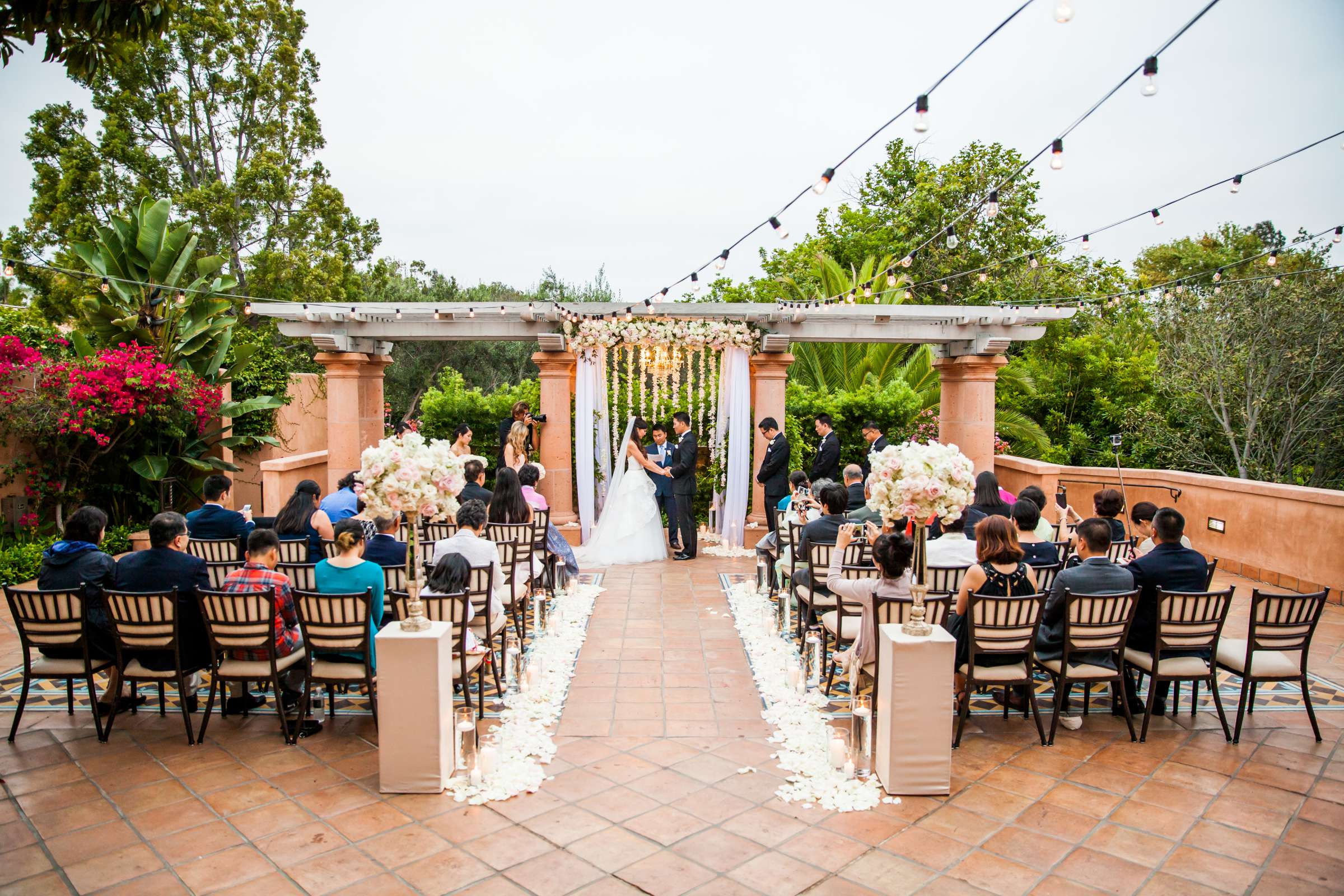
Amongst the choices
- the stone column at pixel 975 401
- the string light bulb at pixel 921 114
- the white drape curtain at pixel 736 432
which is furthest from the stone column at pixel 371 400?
the string light bulb at pixel 921 114

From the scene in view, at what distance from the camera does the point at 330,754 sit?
4.82 m

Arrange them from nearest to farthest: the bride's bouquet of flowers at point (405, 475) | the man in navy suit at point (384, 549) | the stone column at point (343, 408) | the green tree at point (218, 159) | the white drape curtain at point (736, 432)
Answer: the bride's bouquet of flowers at point (405, 475) → the man in navy suit at point (384, 549) → the white drape curtain at point (736, 432) → the stone column at point (343, 408) → the green tree at point (218, 159)

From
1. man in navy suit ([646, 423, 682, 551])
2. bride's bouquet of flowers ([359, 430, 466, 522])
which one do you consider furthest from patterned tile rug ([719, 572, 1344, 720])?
man in navy suit ([646, 423, 682, 551])

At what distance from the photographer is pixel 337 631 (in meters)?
4.88

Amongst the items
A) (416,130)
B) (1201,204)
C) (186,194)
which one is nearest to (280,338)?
(186,194)

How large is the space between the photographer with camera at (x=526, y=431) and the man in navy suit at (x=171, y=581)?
5.13 meters

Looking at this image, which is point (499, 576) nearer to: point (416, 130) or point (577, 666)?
point (577, 666)

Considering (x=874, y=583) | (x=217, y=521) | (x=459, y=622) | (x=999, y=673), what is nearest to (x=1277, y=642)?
(x=999, y=673)

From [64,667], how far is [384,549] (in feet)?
6.52

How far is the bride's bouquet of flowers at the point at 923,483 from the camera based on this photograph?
4.45 m

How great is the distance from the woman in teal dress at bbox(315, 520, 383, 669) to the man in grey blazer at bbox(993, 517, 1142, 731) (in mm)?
4074

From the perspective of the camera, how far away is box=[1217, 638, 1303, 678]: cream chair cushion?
512 centimetres

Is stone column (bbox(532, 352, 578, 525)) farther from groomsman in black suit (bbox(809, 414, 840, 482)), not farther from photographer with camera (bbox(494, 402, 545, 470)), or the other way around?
groomsman in black suit (bbox(809, 414, 840, 482))

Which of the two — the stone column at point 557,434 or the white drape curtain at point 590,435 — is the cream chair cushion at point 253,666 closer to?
the white drape curtain at point 590,435
